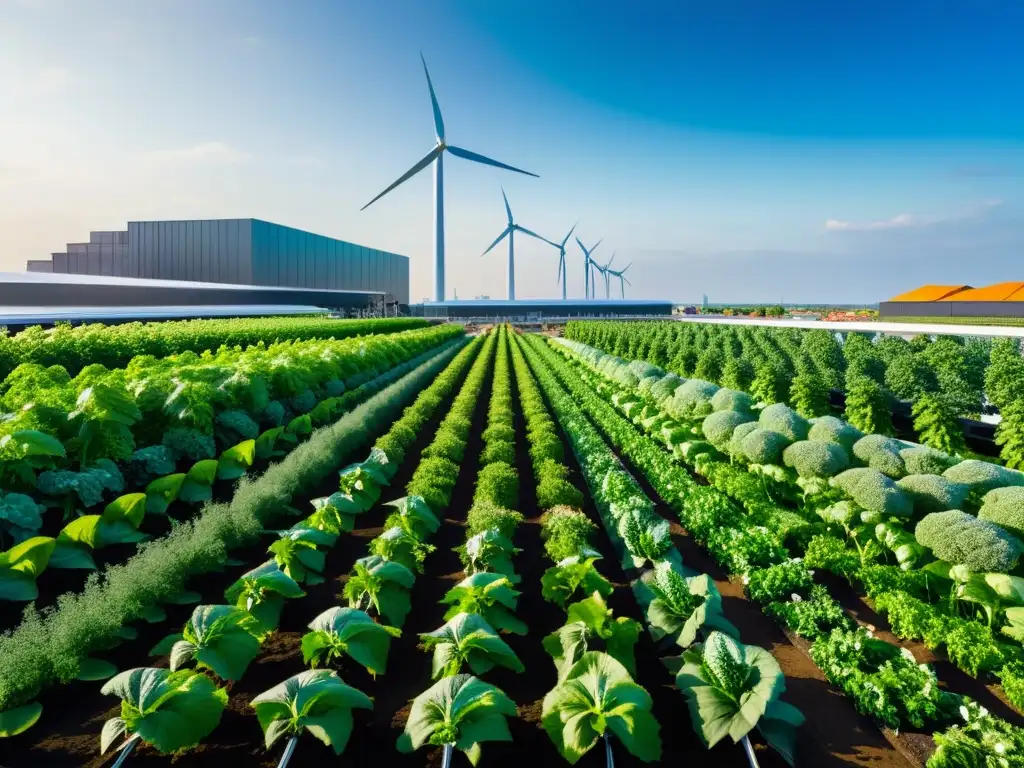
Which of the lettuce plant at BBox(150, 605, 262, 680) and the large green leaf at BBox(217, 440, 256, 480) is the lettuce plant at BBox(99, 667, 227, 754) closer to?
the lettuce plant at BBox(150, 605, 262, 680)

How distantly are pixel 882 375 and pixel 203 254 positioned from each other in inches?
2490

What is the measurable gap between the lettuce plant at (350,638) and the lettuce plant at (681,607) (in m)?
2.50

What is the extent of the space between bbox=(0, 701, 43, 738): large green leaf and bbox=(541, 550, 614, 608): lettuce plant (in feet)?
14.2

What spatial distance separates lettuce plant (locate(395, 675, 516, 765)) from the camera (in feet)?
12.8

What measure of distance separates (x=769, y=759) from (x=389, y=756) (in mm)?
2865

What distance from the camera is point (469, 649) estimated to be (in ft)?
16.0

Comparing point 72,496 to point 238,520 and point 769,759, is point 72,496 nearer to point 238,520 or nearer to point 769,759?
point 238,520

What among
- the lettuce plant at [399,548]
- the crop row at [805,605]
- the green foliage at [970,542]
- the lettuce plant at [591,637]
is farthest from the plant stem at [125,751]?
the green foliage at [970,542]

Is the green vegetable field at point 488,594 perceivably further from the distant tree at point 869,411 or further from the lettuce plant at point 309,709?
the distant tree at point 869,411

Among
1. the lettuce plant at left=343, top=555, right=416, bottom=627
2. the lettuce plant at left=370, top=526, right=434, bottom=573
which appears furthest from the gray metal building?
the lettuce plant at left=343, top=555, right=416, bottom=627

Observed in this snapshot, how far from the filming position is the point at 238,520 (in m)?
7.33

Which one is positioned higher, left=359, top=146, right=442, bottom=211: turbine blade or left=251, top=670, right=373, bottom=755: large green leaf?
left=359, top=146, right=442, bottom=211: turbine blade

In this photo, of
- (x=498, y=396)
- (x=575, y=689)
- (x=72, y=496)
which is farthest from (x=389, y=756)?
(x=498, y=396)

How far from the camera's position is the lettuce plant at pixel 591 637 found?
489 cm
